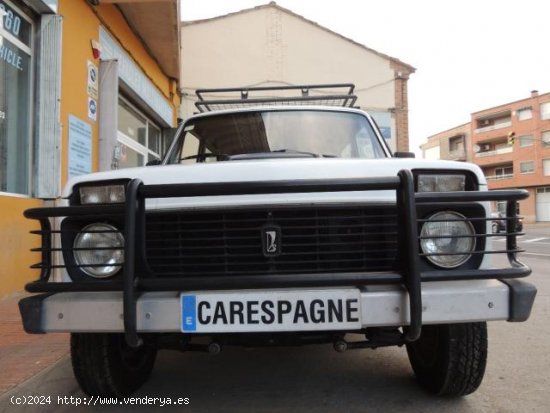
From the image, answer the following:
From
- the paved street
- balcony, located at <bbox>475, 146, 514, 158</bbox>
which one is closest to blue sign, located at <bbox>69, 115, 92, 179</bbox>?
the paved street

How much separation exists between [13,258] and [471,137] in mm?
Result: 53984

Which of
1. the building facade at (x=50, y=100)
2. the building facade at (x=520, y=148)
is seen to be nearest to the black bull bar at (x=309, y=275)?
the building facade at (x=50, y=100)

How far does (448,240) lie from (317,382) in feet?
4.40

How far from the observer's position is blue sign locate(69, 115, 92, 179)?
6234 millimetres

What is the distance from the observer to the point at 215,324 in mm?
2066

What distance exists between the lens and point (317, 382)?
302 cm

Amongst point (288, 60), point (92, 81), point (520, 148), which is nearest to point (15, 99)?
point (92, 81)

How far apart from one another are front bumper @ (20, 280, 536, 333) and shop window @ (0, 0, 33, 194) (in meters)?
3.83

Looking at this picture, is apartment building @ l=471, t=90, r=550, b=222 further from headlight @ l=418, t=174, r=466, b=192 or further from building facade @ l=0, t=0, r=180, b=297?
headlight @ l=418, t=174, r=466, b=192

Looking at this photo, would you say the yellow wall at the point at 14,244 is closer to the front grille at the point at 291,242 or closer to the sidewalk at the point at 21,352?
the sidewalk at the point at 21,352

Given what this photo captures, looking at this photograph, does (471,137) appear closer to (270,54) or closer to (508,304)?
(270,54)

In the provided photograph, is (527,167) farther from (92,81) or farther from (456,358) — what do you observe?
(456,358)

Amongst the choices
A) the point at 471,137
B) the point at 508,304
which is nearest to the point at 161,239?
the point at 508,304

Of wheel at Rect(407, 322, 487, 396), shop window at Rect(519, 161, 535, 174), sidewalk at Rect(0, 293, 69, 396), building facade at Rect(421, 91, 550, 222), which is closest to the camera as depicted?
wheel at Rect(407, 322, 487, 396)
